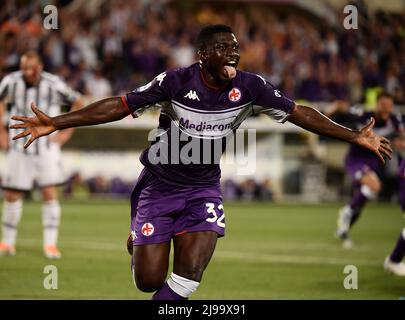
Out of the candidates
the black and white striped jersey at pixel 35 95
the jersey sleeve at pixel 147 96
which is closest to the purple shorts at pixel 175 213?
the jersey sleeve at pixel 147 96

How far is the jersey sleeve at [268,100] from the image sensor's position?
22.7 ft

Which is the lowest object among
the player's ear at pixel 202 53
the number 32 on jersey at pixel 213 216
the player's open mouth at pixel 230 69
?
the number 32 on jersey at pixel 213 216

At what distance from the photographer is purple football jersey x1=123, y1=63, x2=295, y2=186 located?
676 centimetres

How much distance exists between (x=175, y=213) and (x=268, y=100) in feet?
3.76

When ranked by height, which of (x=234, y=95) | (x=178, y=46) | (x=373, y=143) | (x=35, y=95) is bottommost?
(x=373, y=143)

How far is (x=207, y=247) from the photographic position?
682 cm

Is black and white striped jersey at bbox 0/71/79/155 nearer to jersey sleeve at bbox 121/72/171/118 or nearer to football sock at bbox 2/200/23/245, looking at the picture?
football sock at bbox 2/200/23/245

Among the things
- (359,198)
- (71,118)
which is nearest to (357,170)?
(359,198)

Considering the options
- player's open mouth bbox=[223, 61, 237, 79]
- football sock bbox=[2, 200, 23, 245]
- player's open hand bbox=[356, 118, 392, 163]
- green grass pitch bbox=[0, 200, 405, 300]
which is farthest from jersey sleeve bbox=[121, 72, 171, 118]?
football sock bbox=[2, 200, 23, 245]

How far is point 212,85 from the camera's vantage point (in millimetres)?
6812

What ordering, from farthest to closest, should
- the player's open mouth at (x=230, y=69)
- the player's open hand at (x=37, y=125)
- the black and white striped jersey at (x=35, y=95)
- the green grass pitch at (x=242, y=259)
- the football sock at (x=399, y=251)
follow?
the black and white striped jersey at (x=35, y=95) → the football sock at (x=399, y=251) → the green grass pitch at (x=242, y=259) → the player's open mouth at (x=230, y=69) → the player's open hand at (x=37, y=125)

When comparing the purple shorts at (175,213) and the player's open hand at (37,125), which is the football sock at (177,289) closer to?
the purple shorts at (175,213)

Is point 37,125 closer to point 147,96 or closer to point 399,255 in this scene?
point 147,96

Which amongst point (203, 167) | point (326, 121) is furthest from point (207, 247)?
point (326, 121)
